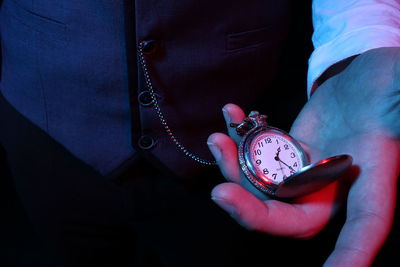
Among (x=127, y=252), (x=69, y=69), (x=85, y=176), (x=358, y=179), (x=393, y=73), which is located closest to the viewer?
(x=358, y=179)

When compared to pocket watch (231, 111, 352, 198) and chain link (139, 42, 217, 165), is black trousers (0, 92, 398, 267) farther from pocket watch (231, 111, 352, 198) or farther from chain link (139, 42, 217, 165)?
pocket watch (231, 111, 352, 198)

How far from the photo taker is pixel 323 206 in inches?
43.8

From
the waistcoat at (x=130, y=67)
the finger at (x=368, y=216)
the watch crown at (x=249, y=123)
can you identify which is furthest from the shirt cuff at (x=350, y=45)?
the finger at (x=368, y=216)

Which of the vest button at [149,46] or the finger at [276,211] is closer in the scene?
the finger at [276,211]

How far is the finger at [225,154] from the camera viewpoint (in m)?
1.21

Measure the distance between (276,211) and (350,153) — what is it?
34 centimetres

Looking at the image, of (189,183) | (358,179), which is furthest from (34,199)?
(358,179)

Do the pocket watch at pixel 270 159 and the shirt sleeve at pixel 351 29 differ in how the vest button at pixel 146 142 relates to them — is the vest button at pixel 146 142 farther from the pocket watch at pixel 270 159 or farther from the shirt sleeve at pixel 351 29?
the shirt sleeve at pixel 351 29

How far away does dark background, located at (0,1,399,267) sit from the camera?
1766 mm

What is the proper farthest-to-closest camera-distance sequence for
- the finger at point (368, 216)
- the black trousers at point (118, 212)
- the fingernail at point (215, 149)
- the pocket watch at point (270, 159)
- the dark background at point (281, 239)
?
the dark background at point (281, 239) < the black trousers at point (118, 212) < the fingernail at point (215, 149) < the pocket watch at point (270, 159) < the finger at point (368, 216)

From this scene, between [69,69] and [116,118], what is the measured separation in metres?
0.26

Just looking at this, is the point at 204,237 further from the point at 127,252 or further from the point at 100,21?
the point at 100,21

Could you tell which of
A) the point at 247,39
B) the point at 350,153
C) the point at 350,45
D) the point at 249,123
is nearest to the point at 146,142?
the point at 249,123

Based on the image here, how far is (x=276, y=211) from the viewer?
1.03 m
